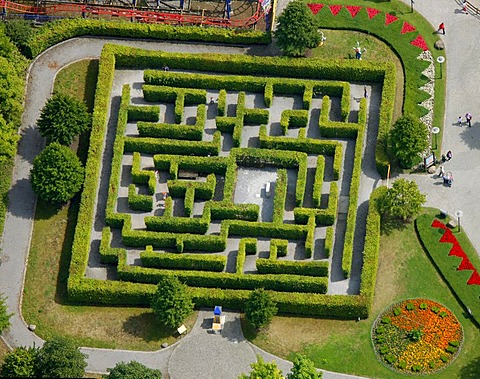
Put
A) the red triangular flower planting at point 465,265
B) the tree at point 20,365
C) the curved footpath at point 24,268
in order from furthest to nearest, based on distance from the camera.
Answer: the red triangular flower planting at point 465,265
the curved footpath at point 24,268
the tree at point 20,365

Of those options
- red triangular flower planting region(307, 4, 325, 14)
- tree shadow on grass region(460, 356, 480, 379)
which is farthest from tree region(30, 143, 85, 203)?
tree shadow on grass region(460, 356, 480, 379)

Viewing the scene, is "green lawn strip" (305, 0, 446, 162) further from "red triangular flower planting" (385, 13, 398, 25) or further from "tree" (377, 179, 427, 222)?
"tree" (377, 179, 427, 222)

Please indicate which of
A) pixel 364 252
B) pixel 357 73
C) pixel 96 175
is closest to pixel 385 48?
pixel 357 73

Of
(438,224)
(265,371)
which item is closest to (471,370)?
(438,224)

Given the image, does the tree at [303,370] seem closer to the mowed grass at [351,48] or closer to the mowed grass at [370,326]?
the mowed grass at [370,326]

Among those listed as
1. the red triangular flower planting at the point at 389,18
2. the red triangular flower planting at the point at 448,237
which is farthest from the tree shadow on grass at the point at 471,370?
the red triangular flower planting at the point at 389,18

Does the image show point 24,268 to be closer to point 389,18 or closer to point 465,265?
point 465,265

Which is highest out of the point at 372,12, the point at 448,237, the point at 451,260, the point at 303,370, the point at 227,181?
the point at 372,12
